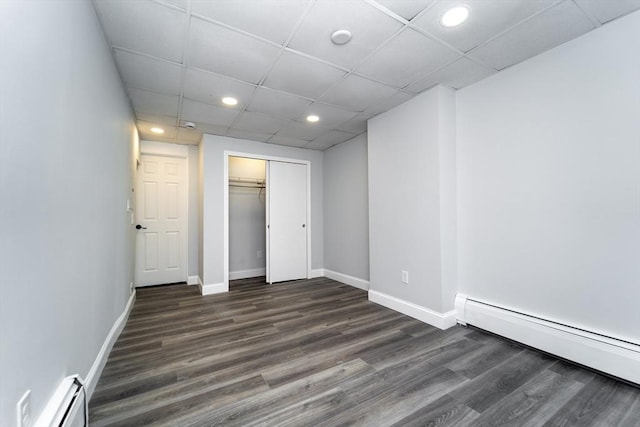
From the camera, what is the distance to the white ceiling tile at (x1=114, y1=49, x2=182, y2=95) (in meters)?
2.00

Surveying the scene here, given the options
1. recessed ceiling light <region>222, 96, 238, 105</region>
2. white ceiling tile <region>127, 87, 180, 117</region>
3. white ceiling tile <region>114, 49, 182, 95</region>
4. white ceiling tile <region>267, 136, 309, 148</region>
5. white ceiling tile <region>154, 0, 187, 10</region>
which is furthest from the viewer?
white ceiling tile <region>267, 136, 309, 148</region>

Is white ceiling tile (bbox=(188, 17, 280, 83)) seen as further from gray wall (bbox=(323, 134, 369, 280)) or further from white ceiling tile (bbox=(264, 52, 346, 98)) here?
gray wall (bbox=(323, 134, 369, 280))

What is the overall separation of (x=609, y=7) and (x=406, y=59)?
122cm

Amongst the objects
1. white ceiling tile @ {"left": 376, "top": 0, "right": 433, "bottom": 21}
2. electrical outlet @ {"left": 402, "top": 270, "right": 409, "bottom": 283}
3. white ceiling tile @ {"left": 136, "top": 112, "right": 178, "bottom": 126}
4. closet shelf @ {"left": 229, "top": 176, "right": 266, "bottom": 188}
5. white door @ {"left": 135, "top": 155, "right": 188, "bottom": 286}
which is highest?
white ceiling tile @ {"left": 376, "top": 0, "right": 433, "bottom": 21}

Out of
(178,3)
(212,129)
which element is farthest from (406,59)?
(212,129)

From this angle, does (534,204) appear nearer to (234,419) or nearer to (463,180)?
(463,180)

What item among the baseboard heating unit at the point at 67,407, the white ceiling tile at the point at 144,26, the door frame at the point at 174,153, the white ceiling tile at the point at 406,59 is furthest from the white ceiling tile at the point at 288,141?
the baseboard heating unit at the point at 67,407

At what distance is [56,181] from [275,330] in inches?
78.5

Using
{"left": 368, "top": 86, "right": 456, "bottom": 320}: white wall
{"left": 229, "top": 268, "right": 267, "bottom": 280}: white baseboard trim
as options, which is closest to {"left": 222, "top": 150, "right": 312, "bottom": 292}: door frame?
{"left": 229, "top": 268, "right": 267, "bottom": 280}: white baseboard trim

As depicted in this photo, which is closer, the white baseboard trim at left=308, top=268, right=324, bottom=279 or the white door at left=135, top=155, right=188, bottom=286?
the white door at left=135, top=155, right=188, bottom=286

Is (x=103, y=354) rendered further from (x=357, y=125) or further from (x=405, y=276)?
(x=357, y=125)

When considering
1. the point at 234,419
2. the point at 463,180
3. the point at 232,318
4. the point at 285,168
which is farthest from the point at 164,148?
the point at 463,180

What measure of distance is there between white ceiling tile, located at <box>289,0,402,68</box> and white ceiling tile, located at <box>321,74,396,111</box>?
1.13 feet

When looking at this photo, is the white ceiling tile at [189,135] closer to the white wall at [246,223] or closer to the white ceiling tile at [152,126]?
the white ceiling tile at [152,126]
